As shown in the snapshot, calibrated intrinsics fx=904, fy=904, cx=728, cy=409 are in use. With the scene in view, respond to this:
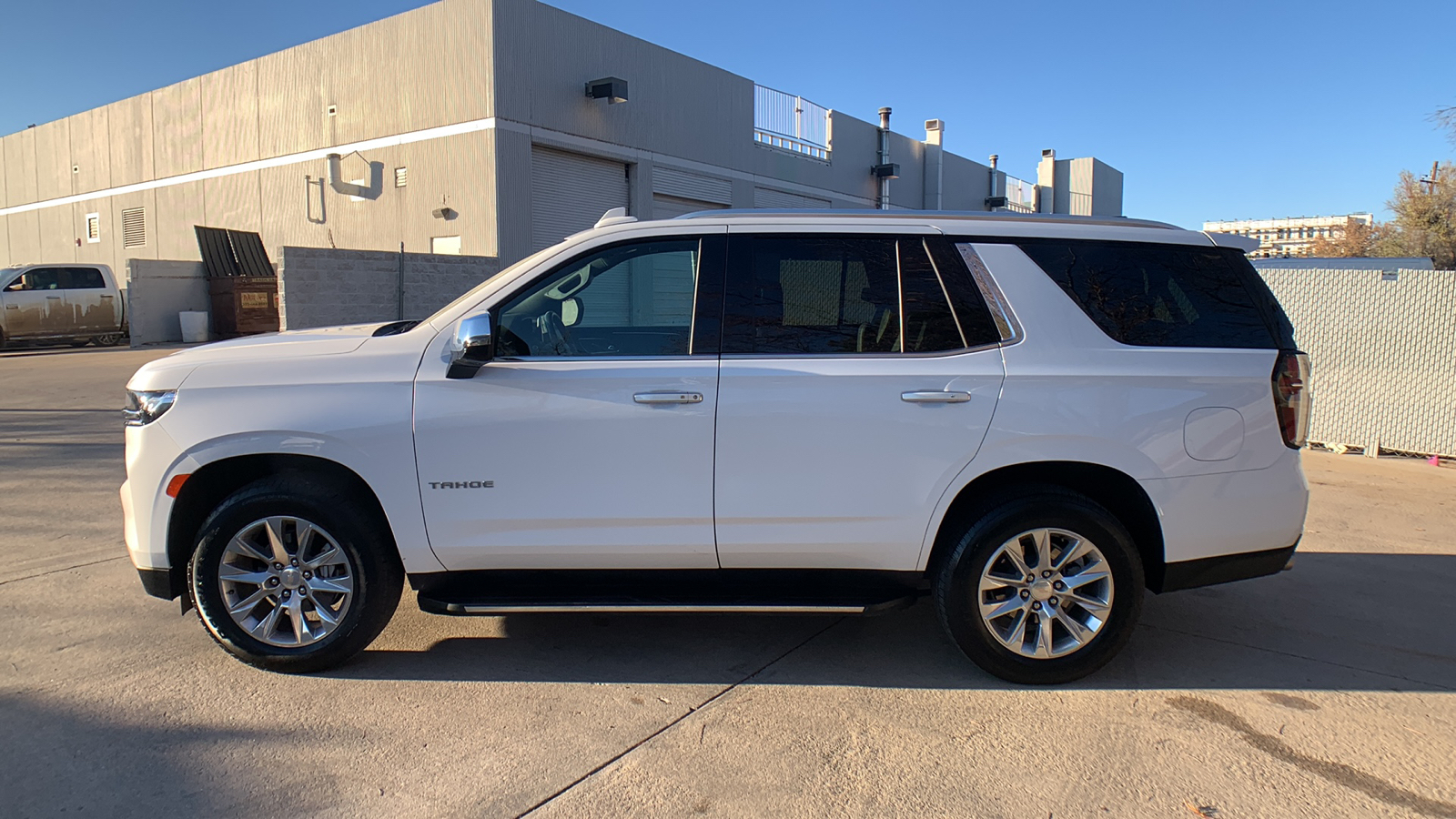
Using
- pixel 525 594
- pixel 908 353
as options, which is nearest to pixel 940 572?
pixel 908 353

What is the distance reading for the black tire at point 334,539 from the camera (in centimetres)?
377

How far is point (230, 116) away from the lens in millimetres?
25281

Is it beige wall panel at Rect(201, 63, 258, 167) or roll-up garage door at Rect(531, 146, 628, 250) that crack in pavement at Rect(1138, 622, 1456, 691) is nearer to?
roll-up garage door at Rect(531, 146, 628, 250)

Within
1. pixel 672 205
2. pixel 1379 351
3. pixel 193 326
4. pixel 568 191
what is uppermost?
pixel 672 205

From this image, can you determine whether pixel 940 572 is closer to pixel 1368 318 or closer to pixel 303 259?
pixel 1368 318

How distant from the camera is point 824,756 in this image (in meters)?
3.27

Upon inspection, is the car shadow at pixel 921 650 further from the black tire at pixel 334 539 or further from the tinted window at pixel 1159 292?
the tinted window at pixel 1159 292

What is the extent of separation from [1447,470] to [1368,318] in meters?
1.69

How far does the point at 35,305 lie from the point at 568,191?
1251cm

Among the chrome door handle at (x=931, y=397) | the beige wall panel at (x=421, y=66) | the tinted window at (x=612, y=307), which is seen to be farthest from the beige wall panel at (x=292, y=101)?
the chrome door handle at (x=931, y=397)

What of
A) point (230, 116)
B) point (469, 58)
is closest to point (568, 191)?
point (469, 58)

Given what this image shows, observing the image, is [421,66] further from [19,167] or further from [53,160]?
[19,167]

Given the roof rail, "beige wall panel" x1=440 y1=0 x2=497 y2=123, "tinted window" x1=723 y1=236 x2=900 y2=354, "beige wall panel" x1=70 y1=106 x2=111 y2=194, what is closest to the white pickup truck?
"beige wall panel" x1=440 y1=0 x2=497 y2=123

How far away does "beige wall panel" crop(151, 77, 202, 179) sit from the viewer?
26469mm
